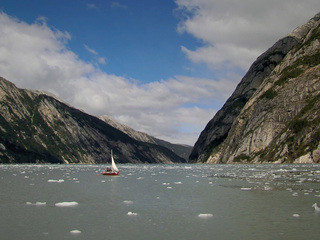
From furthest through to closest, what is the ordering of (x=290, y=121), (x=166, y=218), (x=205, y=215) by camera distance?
(x=290, y=121) → (x=205, y=215) → (x=166, y=218)

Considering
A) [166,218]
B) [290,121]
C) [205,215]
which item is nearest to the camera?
[166,218]

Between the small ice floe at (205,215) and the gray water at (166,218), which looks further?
the small ice floe at (205,215)

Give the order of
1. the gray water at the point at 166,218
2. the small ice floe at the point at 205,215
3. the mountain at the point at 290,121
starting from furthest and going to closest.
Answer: the mountain at the point at 290,121 → the small ice floe at the point at 205,215 → the gray water at the point at 166,218

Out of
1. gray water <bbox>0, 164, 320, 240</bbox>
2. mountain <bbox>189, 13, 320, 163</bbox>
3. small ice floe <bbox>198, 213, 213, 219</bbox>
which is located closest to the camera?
gray water <bbox>0, 164, 320, 240</bbox>

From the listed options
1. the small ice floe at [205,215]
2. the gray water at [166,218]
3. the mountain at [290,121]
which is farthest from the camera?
the mountain at [290,121]

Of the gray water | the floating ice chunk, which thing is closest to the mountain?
the gray water

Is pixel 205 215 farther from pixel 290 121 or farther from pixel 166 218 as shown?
pixel 290 121

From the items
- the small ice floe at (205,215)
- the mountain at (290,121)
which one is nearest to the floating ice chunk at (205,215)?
the small ice floe at (205,215)

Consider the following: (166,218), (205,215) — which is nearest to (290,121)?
(205,215)

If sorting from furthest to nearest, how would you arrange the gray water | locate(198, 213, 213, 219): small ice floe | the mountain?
the mountain
locate(198, 213, 213, 219): small ice floe
the gray water

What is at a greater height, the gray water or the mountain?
the mountain

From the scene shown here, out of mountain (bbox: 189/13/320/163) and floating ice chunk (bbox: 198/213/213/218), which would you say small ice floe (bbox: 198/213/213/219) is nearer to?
floating ice chunk (bbox: 198/213/213/218)

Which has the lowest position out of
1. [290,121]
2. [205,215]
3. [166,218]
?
[166,218]

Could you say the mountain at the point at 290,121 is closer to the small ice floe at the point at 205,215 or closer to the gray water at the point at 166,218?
the gray water at the point at 166,218
